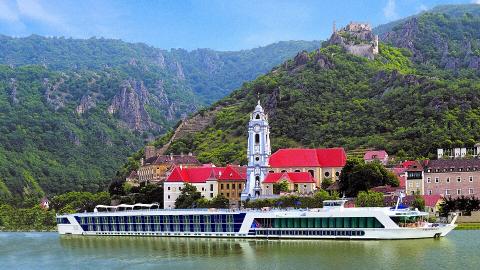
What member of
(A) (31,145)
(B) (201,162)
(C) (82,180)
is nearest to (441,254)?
(B) (201,162)

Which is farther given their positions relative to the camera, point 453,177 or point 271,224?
point 453,177

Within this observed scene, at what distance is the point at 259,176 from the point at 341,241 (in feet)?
93.6

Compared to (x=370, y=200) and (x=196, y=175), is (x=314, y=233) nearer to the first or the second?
(x=370, y=200)

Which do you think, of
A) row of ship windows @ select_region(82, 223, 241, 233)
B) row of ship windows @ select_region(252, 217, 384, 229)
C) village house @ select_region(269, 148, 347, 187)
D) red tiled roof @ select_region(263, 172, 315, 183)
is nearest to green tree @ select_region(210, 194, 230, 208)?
red tiled roof @ select_region(263, 172, 315, 183)

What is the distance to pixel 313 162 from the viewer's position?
10238 cm

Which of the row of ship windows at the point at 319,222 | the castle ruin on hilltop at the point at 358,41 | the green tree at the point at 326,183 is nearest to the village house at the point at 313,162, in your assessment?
the green tree at the point at 326,183

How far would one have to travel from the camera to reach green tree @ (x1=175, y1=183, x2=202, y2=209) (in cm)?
9758

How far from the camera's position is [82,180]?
16875cm

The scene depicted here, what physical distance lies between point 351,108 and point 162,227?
70.3 meters

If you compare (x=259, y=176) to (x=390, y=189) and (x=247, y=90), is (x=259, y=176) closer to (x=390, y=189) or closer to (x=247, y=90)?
(x=390, y=189)

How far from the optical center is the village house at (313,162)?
102375 mm

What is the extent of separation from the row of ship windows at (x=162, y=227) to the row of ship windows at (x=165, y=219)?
1.29 ft

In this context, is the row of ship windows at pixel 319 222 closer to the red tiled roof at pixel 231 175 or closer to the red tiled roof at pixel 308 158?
the red tiled roof at pixel 231 175

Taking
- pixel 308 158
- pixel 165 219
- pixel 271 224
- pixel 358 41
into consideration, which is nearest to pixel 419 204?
pixel 271 224
